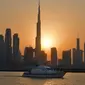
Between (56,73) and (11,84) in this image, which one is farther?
(56,73)

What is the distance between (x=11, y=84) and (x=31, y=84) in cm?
607

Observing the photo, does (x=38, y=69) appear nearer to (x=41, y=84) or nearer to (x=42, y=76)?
(x=42, y=76)

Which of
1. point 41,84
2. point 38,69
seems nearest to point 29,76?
point 38,69

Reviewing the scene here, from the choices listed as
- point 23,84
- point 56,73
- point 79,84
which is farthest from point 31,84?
point 56,73

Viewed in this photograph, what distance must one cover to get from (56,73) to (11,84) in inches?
1725

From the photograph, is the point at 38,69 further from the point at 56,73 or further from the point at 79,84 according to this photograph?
the point at 79,84

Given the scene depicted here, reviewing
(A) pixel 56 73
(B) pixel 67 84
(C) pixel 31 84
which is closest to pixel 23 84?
(C) pixel 31 84

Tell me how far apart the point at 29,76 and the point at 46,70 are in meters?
7.00

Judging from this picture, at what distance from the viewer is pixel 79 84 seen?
15912cm

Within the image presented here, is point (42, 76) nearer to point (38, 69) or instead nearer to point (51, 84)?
point (38, 69)

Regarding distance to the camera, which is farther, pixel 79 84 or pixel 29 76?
pixel 29 76

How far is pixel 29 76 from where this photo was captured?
199m

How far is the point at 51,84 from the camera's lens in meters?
160

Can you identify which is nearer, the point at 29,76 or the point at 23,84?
the point at 23,84
